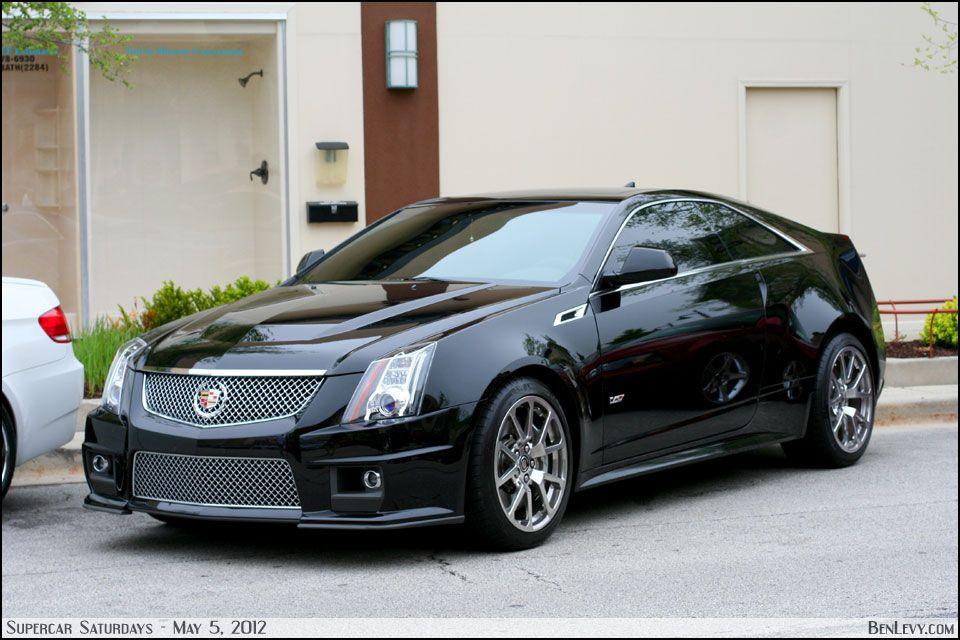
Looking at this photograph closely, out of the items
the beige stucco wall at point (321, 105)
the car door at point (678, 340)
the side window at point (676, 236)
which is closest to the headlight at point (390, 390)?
the car door at point (678, 340)

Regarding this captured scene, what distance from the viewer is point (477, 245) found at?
23.2 ft

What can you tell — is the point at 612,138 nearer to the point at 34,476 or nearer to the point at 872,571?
the point at 34,476

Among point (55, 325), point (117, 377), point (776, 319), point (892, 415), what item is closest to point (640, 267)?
point (776, 319)

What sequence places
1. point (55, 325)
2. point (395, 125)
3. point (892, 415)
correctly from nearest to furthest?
point (55, 325) → point (892, 415) → point (395, 125)

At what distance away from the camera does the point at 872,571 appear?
18.6 ft

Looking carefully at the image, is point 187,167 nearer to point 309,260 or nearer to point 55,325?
point 309,260

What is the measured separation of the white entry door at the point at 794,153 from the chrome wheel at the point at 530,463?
9.16 meters

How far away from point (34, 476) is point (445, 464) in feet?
12.0

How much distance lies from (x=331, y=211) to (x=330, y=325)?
7552mm

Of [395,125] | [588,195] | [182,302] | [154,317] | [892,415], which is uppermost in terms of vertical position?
[395,125]

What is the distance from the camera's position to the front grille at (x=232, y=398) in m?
5.66

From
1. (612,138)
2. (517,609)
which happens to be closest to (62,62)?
(612,138)

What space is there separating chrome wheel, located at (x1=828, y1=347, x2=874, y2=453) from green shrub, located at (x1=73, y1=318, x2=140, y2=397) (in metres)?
4.86

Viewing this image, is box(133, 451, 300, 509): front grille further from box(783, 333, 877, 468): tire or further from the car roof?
box(783, 333, 877, 468): tire
